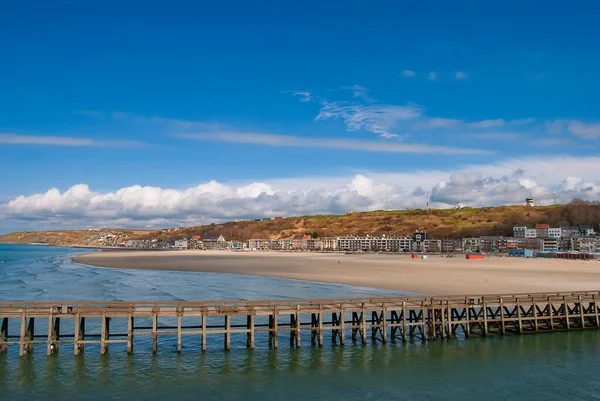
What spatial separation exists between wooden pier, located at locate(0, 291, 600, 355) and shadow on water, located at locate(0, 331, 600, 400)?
0.96 metres

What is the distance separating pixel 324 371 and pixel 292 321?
17.2 ft

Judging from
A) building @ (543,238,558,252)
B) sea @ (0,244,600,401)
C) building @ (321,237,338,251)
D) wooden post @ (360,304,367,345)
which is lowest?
building @ (321,237,338,251)

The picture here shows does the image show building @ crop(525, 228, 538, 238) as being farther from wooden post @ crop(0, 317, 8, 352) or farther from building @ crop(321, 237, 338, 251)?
wooden post @ crop(0, 317, 8, 352)

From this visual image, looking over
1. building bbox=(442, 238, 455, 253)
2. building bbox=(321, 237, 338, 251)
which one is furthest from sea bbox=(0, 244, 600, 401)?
building bbox=(321, 237, 338, 251)

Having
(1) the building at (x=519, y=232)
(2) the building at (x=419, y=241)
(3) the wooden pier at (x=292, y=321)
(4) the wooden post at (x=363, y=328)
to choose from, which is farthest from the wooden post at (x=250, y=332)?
(1) the building at (x=519, y=232)

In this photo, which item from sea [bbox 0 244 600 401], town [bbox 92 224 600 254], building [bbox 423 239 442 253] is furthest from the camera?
building [bbox 423 239 442 253]

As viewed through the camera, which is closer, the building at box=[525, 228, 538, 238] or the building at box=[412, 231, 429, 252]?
the building at box=[525, 228, 538, 238]

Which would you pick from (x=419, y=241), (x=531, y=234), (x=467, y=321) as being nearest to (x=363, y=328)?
(x=467, y=321)

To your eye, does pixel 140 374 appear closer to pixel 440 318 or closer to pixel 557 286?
pixel 440 318

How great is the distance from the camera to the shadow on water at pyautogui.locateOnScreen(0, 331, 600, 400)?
62.0ft

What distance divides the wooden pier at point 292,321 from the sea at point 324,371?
708 mm

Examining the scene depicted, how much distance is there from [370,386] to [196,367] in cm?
785

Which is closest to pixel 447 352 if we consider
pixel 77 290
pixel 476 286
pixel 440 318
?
pixel 440 318

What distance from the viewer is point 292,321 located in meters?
26.5
